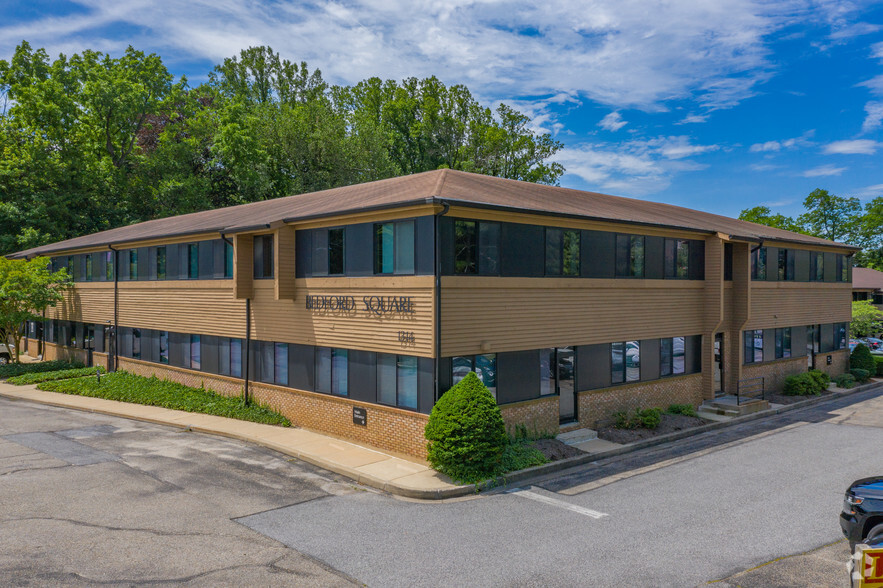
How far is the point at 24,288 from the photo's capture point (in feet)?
98.5

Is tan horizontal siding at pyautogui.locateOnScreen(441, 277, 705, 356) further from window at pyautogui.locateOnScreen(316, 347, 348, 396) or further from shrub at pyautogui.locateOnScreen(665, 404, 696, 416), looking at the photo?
window at pyautogui.locateOnScreen(316, 347, 348, 396)

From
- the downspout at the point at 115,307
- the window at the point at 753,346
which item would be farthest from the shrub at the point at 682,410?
the downspout at the point at 115,307

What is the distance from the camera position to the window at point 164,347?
25312 millimetres

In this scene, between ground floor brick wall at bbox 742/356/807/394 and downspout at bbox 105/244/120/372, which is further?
downspout at bbox 105/244/120/372

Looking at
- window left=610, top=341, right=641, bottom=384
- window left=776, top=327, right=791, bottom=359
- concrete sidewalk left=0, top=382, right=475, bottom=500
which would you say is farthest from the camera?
window left=776, top=327, right=791, bottom=359

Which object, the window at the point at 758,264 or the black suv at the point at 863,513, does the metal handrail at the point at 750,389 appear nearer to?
the window at the point at 758,264

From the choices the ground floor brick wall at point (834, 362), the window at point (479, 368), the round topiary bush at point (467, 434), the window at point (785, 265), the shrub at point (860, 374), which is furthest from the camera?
the shrub at point (860, 374)

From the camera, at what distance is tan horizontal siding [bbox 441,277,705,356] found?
15133 mm

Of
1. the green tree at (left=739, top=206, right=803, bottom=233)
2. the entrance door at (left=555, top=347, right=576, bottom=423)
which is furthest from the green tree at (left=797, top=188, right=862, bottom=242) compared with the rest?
the entrance door at (left=555, top=347, right=576, bottom=423)

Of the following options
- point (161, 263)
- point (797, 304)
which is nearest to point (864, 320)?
point (797, 304)

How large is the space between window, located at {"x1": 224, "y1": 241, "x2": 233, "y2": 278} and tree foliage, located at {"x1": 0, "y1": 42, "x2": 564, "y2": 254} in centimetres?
2452

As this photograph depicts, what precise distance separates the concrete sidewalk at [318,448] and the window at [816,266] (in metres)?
23.4

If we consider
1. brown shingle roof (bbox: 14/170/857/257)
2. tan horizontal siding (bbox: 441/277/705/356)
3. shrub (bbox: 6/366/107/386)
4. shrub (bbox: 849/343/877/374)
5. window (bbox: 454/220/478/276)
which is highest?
brown shingle roof (bbox: 14/170/857/257)

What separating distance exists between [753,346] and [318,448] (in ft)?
61.8
